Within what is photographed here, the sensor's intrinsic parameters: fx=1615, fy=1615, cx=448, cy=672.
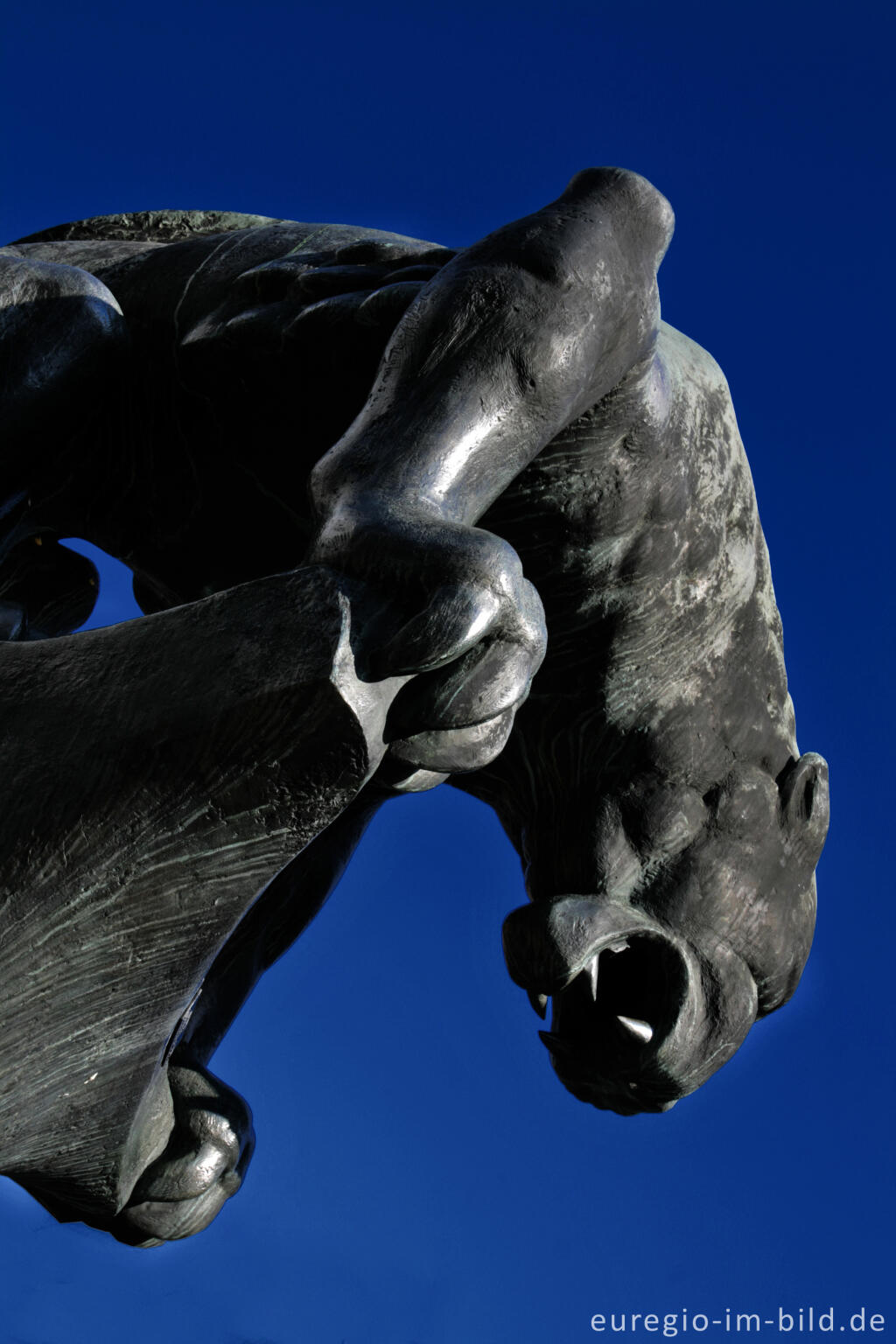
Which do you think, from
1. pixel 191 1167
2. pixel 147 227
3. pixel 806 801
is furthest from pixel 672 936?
pixel 147 227

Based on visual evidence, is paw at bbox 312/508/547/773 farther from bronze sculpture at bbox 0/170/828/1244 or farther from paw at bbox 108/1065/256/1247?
paw at bbox 108/1065/256/1247

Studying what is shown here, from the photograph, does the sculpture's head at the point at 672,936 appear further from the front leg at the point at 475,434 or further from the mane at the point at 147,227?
the mane at the point at 147,227

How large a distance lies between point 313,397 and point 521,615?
15.5 inches

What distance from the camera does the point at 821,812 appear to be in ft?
4.67

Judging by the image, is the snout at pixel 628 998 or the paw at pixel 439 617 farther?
the snout at pixel 628 998

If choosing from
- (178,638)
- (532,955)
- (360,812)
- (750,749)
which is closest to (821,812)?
(750,749)

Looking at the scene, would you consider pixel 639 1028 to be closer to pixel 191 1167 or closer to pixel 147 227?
pixel 191 1167

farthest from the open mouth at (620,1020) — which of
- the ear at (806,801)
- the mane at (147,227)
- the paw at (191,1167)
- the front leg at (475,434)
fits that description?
the mane at (147,227)

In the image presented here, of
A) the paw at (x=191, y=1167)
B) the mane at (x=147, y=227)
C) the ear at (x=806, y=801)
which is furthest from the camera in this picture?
the mane at (x=147, y=227)

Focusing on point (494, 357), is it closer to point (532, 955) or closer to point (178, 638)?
point (178, 638)

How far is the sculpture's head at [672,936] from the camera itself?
133 cm

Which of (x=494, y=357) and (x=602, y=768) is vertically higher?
(x=494, y=357)

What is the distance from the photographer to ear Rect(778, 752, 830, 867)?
141cm

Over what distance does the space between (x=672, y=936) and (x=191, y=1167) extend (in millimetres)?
428
